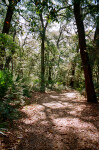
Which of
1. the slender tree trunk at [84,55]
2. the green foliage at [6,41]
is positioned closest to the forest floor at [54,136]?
the slender tree trunk at [84,55]

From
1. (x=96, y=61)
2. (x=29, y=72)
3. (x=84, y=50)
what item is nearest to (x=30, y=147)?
(x=84, y=50)

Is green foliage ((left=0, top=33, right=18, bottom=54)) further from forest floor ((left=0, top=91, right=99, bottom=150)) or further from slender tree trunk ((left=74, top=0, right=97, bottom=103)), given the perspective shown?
slender tree trunk ((left=74, top=0, right=97, bottom=103))

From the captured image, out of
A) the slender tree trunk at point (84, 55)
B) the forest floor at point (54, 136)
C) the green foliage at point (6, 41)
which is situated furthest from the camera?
the slender tree trunk at point (84, 55)

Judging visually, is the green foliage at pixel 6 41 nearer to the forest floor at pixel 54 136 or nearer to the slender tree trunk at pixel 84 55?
the forest floor at pixel 54 136

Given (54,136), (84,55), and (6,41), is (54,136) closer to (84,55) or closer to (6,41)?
(6,41)

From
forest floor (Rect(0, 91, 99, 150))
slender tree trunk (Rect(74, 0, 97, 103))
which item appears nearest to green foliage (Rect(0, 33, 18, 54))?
forest floor (Rect(0, 91, 99, 150))

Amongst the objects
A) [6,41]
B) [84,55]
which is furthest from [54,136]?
[84,55]

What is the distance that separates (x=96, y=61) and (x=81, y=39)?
1.75 meters

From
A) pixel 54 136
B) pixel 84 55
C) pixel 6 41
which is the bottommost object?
pixel 54 136

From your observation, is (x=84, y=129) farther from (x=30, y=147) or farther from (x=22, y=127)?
(x=22, y=127)

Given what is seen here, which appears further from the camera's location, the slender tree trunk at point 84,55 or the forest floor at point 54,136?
the slender tree trunk at point 84,55

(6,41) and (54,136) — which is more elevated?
(6,41)

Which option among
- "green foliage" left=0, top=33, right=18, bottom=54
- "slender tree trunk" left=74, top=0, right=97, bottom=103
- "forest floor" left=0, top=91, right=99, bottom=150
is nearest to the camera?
"forest floor" left=0, top=91, right=99, bottom=150

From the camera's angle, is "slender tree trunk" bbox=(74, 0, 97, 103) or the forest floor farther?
"slender tree trunk" bbox=(74, 0, 97, 103)
